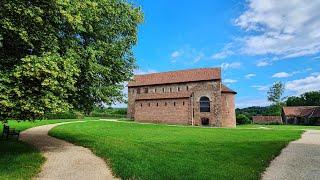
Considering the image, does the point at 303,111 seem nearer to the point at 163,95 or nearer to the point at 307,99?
the point at 307,99

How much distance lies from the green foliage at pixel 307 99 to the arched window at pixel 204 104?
76.1 m

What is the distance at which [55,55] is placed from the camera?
15.5 m

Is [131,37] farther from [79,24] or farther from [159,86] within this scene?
[159,86]

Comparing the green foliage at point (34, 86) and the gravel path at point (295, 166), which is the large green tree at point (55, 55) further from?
the gravel path at point (295, 166)

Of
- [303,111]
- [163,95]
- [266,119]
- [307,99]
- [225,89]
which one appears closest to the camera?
[225,89]

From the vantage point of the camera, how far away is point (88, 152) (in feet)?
61.2

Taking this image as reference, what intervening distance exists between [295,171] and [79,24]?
11.2 m

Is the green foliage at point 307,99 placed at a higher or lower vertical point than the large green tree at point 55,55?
higher

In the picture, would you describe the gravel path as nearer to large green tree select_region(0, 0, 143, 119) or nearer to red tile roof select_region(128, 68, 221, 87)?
large green tree select_region(0, 0, 143, 119)

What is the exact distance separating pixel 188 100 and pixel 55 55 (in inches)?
1887

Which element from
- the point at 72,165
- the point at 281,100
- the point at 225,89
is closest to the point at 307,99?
the point at 281,100

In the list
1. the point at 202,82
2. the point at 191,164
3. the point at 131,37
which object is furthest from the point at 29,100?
the point at 202,82

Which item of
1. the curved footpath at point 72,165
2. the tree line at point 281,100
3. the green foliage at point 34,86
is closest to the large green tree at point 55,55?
the green foliage at point 34,86

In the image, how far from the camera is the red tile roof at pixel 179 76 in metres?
62.5
